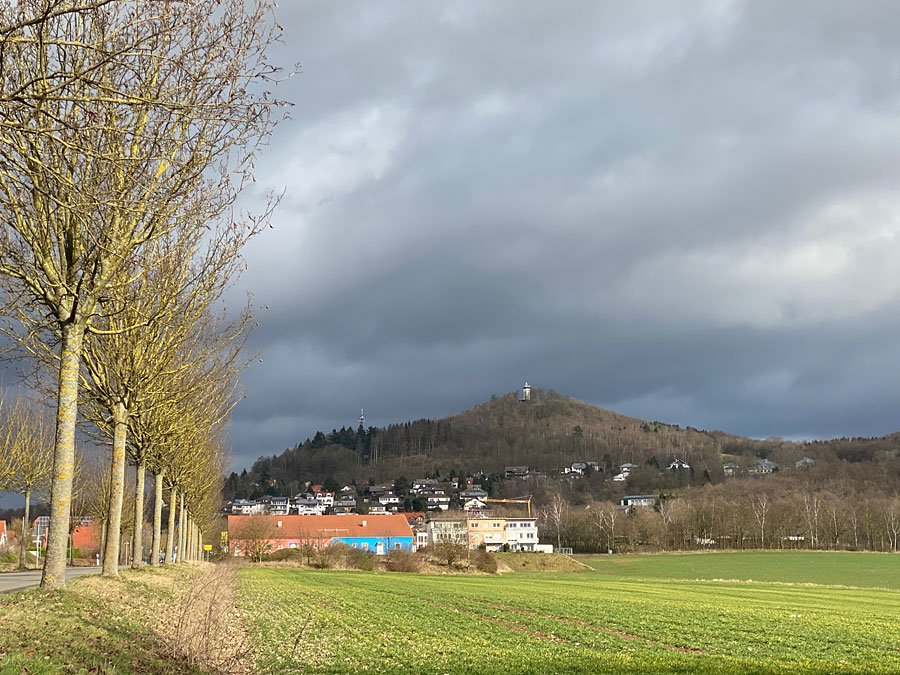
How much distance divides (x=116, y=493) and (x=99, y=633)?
11.5m

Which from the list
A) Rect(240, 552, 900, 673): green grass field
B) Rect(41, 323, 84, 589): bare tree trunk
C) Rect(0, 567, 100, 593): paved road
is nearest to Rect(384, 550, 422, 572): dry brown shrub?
Rect(240, 552, 900, 673): green grass field

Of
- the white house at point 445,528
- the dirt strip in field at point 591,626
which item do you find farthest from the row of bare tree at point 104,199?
the white house at point 445,528

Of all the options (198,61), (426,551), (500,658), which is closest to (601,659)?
(500,658)

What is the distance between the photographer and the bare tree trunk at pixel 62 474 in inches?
603

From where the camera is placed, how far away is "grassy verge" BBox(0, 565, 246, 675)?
32.5ft

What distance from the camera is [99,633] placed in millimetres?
12312

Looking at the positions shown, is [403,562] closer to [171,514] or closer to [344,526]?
[171,514]

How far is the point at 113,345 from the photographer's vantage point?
22.5 m

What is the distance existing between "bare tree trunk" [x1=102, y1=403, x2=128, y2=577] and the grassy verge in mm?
4201

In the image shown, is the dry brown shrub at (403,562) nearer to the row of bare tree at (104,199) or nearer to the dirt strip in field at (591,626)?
the dirt strip in field at (591,626)

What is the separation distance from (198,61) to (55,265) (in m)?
5.80

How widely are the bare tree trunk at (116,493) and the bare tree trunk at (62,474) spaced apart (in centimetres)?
712

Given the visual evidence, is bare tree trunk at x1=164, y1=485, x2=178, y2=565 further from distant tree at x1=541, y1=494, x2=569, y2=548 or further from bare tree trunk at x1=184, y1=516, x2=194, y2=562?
distant tree at x1=541, y1=494, x2=569, y2=548

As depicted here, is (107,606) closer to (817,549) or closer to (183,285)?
(183,285)
